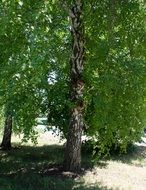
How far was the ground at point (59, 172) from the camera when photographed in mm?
13988

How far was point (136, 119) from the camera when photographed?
45.8ft

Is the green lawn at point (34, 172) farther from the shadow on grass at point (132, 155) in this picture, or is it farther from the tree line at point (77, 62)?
the shadow on grass at point (132, 155)

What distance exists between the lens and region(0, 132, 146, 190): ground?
14.0 metres

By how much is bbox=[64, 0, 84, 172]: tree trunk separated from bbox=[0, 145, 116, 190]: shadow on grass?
1.95 ft

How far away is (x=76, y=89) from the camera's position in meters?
15.0

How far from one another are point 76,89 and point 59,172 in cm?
289

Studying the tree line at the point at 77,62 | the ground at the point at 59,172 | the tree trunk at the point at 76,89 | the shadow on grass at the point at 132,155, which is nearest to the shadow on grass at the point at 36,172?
the ground at the point at 59,172

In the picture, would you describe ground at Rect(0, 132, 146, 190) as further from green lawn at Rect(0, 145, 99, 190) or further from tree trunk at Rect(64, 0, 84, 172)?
tree trunk at Rect(64, 0, 84, 172)

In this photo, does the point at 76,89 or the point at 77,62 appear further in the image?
the point at 76,89

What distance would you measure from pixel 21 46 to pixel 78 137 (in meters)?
4.57

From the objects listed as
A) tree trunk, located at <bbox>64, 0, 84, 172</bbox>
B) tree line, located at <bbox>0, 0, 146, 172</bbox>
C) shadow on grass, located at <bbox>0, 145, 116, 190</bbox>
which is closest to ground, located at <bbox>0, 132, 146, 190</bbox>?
shadow on grass, located at <bbox>0, 145, 116, 190</bbox>

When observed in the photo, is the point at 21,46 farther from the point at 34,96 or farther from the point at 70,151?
the point at 70,151

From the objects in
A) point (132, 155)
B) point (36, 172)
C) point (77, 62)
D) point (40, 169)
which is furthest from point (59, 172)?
point (132, 155)

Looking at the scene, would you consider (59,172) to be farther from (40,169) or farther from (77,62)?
(77,62)
